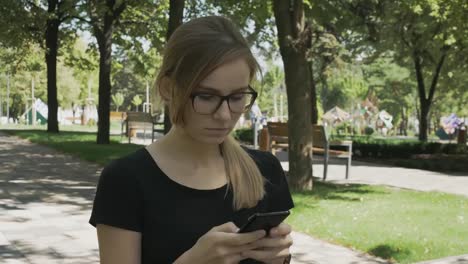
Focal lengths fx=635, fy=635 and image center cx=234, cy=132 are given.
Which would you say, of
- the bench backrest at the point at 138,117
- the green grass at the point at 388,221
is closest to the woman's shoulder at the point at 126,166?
the green grass at the point at 388,221

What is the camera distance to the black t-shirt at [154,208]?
5.08 ft

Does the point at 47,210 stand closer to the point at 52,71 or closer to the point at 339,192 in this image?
the point at 339,192

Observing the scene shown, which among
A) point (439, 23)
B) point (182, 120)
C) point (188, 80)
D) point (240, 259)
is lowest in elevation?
point (240, 259)

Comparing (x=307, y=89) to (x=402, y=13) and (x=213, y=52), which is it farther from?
(x=402, y=13)

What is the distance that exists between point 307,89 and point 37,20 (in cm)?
1723

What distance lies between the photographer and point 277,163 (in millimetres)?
1881

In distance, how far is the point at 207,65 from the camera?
5.08 ft

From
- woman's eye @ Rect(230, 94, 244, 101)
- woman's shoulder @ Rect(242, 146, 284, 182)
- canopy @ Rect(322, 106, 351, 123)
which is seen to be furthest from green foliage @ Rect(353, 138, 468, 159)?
canopy @ Rect(322, 106, 351, 123)

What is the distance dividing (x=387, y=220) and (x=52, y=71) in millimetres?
21854

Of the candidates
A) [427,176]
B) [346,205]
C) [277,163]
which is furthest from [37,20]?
[277,163]

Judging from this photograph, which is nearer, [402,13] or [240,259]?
[240,259]

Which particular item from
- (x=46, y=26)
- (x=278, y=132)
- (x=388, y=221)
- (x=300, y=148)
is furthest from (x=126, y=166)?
(x=46, y=26)

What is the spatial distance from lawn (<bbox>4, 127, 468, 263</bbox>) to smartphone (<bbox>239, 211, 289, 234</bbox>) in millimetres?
4617

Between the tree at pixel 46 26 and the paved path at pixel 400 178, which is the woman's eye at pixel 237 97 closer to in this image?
the paved path at pixel 400 178
